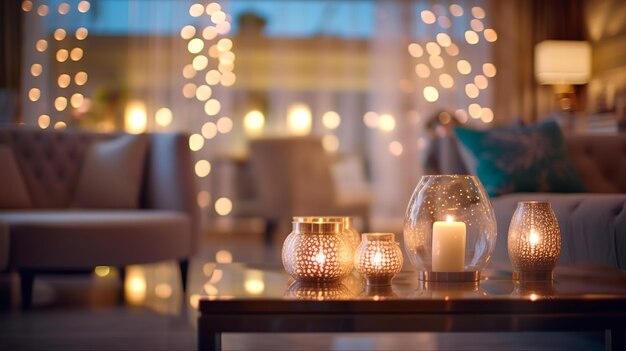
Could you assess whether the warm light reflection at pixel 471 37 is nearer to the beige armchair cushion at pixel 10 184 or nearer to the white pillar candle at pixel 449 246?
the beige armchair cushion at pixel 10 184

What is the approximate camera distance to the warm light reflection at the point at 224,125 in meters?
6.48

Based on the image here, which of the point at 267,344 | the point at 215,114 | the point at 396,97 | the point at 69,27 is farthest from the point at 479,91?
the point at 267,344

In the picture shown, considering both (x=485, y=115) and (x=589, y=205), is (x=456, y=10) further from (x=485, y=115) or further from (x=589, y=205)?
(x=589, y=205)

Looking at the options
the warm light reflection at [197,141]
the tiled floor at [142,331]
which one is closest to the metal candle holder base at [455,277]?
the tiled floor at [142,331]

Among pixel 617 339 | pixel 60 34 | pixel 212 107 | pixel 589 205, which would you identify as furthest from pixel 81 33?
pixel 617 339

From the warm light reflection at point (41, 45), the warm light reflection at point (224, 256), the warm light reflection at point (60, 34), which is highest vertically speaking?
the warm light reflection at point (60, 34)

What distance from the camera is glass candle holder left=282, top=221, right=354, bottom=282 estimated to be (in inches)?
52.7

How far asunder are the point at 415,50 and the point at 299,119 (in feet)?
3.85

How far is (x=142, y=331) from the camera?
2297mm

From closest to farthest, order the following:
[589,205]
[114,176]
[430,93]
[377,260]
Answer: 1. [377,260]
2. [589,205]
3. [114,176]
4. [430,93]

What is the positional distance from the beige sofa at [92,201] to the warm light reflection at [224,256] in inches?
39.0

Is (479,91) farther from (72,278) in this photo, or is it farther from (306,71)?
(72,278)

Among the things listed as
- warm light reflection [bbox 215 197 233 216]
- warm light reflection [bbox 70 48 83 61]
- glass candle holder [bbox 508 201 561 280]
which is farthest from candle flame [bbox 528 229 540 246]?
warm light reflection [bbox 70 48 83 61]

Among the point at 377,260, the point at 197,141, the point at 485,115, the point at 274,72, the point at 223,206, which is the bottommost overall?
the point at 223,206
